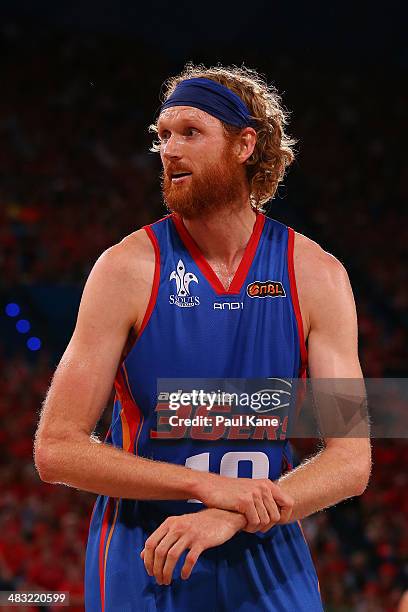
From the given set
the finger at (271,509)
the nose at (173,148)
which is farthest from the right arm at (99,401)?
the nose at (173,148)

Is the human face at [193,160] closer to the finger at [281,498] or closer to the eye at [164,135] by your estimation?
the eye at [164,135]

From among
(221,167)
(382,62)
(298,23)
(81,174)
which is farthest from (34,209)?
(221,167)

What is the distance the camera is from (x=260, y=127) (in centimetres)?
317

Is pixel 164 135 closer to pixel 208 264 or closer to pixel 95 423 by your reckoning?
pixel 208 264

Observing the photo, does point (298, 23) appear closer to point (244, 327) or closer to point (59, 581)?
point (59, 581)

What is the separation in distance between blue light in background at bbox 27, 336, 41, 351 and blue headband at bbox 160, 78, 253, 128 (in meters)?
8.85

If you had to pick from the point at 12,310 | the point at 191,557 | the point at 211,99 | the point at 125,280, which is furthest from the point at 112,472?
the point at 12,310

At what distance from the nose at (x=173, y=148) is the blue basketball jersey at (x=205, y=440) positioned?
0.29m

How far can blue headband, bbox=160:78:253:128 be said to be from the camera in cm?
293

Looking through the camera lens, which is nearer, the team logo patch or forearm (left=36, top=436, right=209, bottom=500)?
forearm (left=36, top=436, right=209, bottom=500)

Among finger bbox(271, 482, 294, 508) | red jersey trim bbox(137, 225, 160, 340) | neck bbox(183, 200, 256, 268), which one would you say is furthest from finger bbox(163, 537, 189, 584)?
neck bbox(183, 200, 256, 268)

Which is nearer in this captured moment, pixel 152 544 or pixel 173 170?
pixel 152 544

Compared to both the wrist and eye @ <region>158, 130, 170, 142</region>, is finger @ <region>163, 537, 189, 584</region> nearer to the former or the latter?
the wrist

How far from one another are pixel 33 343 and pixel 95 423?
9.08m
